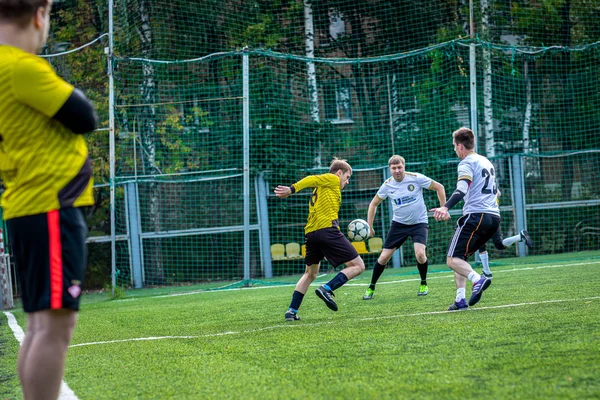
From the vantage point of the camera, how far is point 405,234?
10.8 meters

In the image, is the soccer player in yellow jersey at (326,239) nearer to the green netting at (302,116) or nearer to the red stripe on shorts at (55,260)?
the red stripe on shorts at (55,260)

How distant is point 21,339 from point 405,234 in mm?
5108

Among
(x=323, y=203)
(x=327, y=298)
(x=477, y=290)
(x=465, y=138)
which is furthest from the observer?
(x=323, y=203)

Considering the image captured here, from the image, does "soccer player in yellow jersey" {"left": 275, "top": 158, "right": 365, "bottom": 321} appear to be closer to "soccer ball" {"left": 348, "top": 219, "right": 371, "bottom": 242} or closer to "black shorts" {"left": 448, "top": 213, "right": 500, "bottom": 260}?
"black shorts" {"left": 448, "top": 213, "right": 500, "bottom": 260}

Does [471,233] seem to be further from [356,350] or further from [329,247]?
[356,350]

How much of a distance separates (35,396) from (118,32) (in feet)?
51.3

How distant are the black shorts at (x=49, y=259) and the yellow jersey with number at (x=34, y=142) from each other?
2.1 inches

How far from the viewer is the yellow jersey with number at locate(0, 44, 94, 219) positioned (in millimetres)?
3236

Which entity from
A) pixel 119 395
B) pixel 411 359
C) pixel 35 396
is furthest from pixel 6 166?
pixel 411 359

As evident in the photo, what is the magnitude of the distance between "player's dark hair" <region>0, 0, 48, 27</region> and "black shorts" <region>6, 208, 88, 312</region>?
817 millimetres

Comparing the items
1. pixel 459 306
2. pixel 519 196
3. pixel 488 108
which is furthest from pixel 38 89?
pixel 488 108

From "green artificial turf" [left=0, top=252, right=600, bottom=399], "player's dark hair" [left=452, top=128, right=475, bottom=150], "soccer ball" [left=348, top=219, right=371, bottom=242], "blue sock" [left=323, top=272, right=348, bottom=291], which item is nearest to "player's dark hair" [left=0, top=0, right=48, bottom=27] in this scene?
"green artificial turf" [left=0, top=252, right=600, bottom=399]

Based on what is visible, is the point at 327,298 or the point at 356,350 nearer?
the point at 356,350

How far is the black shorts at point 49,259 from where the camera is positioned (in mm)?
3207
